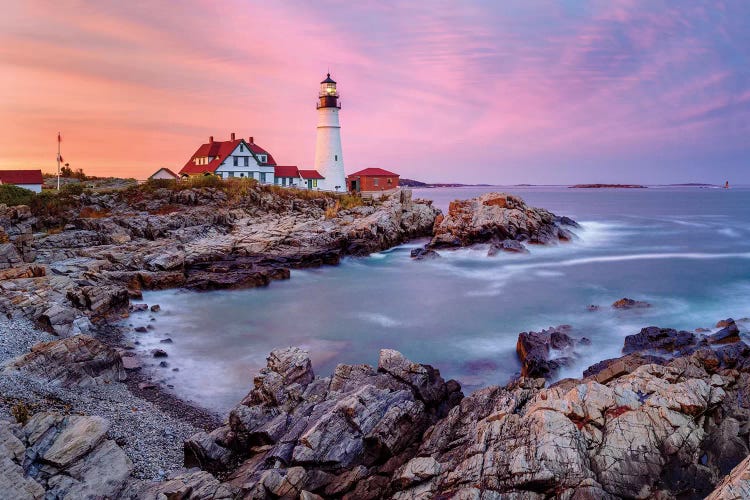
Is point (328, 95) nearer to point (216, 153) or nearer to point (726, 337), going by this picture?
point (216, 153)

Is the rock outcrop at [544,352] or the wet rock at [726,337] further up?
the wet rock at [726,337]

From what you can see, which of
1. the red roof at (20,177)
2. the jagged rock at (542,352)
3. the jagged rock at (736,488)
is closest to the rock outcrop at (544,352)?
the jagged rock at (542,352)

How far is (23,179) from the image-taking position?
108ft

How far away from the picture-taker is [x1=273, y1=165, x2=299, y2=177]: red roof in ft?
143

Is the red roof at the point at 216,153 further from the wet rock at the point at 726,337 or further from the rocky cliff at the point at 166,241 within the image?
the wet rock at the point at 726,337

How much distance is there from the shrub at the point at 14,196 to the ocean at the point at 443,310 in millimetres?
15938

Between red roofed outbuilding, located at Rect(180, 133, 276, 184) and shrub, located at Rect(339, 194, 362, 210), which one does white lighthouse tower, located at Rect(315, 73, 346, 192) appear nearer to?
red roofed outbuilding, located at Rect(180, 133, 276, 184)

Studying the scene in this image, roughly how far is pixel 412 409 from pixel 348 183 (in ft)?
147

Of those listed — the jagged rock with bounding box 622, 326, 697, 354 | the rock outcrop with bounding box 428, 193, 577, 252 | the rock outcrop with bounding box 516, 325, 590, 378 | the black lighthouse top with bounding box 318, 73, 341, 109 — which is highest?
the black lighthouse top with bounding box 318, 73, 341, 109

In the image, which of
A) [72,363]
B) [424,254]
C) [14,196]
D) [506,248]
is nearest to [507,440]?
[72,363]

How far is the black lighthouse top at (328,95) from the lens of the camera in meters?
42.2

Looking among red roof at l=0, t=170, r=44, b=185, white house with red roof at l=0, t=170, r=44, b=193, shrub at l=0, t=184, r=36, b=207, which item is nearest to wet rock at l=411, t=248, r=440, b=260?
shrub at l=0, t=184, r=36, b=207

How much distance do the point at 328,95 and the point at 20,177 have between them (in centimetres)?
2343

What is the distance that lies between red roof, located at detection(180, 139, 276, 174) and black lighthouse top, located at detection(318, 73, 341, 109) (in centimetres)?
663
